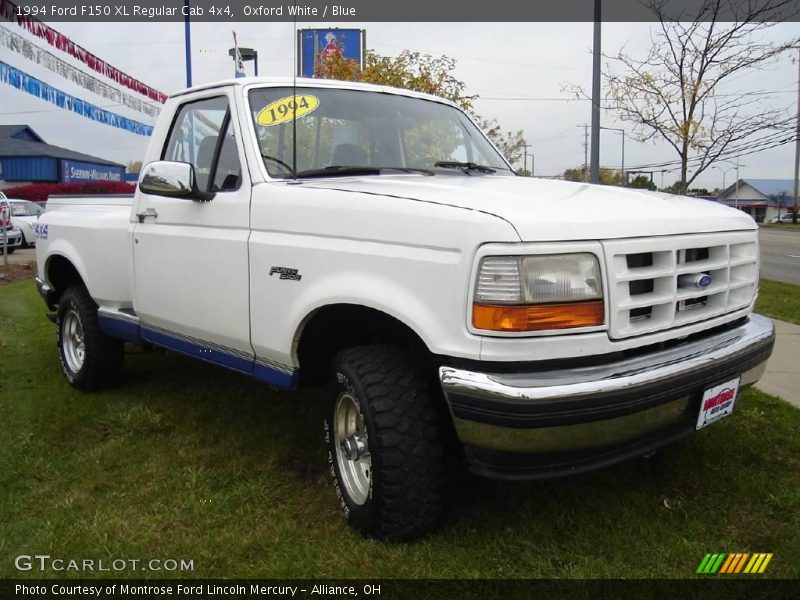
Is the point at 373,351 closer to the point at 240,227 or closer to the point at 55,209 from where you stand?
the point at 240,227

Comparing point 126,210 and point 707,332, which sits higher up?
point 126,210

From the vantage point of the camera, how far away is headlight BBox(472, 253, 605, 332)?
2.25 m

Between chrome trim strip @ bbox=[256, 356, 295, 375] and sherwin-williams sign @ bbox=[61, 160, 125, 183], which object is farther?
sherwin-williams sign @ bbox=[61, 160, 125, 183]

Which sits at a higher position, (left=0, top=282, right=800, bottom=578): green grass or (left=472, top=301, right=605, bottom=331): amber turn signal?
(left=472, top=301, right=605, bottom=331): amber turn signal

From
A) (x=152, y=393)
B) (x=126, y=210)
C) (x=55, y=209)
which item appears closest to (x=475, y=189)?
(x=126, y=210)

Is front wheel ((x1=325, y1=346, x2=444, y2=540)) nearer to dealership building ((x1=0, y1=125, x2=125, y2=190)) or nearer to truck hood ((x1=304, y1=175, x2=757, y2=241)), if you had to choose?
truck hood ((x1=304, y1=175, x2=757, y2=241))

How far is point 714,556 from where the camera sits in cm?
266

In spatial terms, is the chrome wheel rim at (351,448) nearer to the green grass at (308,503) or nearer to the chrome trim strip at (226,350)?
the green grass at (308,503)

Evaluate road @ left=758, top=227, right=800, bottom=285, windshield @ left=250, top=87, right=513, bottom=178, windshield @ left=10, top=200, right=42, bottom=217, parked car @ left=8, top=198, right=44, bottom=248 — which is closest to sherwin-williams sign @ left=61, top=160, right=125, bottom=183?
parked car @ left=8, top=198, right=44, bottom=248

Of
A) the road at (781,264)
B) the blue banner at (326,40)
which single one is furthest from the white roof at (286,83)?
the blue banner at (326,40)

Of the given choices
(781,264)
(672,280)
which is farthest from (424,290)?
(781,264)

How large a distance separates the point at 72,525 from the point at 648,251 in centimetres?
263

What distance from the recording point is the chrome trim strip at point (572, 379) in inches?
87.3

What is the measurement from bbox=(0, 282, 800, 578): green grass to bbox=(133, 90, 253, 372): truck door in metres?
0.60
